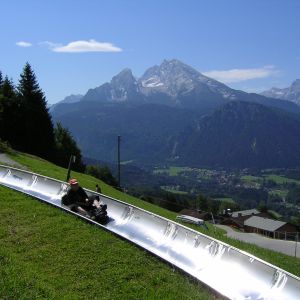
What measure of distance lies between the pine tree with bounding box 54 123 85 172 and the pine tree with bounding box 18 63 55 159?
316 cm

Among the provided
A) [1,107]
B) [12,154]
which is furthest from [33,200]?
[1,107]

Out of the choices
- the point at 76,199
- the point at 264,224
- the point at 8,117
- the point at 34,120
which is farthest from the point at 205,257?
the point at 264,224

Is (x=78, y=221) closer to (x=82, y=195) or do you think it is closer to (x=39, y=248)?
(x=82, y=195)

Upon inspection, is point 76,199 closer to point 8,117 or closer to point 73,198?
point 73,198

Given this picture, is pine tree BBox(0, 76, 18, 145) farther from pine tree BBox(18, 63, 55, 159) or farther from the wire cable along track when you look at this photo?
the wire cable along track

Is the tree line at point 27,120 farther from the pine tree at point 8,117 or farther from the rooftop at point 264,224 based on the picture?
the rooftop at point 264,224

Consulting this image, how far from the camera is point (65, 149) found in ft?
253

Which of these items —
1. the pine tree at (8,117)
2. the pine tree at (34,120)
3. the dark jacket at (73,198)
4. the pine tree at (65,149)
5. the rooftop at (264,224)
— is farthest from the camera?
the rooftop at (264,224)

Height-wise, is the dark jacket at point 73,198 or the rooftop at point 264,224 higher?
the dark jacket at point 73,198

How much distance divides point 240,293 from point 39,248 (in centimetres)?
449

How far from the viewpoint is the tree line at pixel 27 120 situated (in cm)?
6038

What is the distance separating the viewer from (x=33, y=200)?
1673 cm

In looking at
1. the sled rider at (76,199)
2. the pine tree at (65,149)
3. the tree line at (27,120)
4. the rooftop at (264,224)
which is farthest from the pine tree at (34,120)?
the sled rider at (76,199)

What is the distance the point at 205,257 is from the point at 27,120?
5332 centimetres
